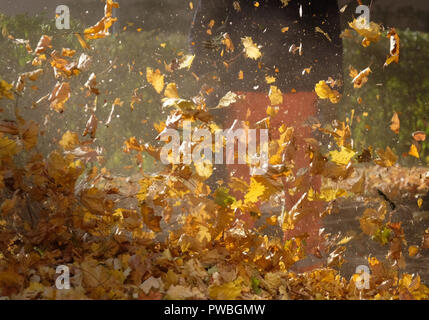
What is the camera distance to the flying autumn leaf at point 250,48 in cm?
344

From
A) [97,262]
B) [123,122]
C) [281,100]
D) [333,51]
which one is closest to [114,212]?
Result: [97,262]

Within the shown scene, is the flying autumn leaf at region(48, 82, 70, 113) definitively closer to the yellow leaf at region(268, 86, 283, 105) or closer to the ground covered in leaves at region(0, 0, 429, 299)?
the ground covered in leaves at region(0, 0, 429, 299)

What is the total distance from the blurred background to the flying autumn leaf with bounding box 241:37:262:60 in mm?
2528

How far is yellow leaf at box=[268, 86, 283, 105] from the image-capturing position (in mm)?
3502

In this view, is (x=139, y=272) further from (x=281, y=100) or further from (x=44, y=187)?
(x=281, y=100)

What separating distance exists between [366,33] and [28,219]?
2.41 metres

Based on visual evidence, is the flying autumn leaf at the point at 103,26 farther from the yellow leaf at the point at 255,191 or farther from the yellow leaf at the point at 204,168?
the yellow leaf at the point at 255,191

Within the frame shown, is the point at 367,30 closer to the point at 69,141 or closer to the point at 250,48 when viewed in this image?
the point at 250,48

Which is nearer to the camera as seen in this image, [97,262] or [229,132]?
[97,262]

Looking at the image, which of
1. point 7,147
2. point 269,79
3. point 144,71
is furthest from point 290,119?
point 144,71

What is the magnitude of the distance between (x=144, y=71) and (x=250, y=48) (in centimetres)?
434

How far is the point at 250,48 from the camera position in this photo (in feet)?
11.3
